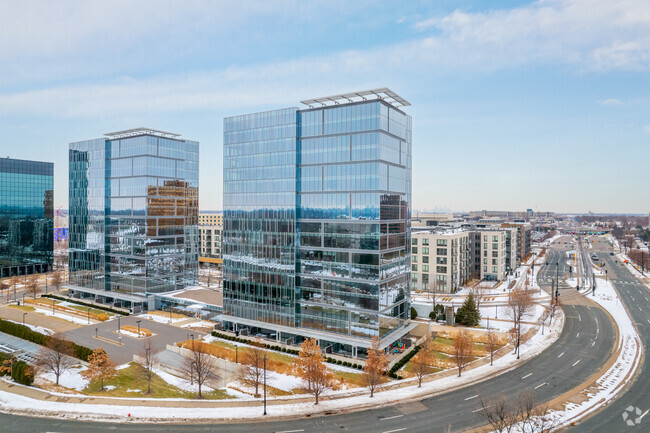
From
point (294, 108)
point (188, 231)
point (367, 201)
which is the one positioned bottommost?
point (188, 231)

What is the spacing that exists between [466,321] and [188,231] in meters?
66.2

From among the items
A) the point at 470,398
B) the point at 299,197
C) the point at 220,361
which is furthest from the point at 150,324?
the point at 470,398

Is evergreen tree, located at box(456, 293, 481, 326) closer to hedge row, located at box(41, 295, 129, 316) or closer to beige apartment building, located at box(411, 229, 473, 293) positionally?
beige apartment building, located at box(411, 229, 473, 293)

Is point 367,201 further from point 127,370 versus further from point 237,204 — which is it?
point 127,370

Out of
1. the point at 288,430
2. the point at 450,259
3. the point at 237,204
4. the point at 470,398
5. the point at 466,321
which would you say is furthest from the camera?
the point at 450,259

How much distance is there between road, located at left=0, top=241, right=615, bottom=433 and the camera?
40781 mm

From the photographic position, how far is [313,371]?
153ft

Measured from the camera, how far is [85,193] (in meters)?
102

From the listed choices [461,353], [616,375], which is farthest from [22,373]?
[616,375]

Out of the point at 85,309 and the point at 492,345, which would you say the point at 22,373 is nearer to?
the point at 85,309

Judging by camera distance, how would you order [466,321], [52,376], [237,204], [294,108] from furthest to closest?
[466,321] < [237,204] < [294,108] < [52,376]

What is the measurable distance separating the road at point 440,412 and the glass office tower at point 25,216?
364ft

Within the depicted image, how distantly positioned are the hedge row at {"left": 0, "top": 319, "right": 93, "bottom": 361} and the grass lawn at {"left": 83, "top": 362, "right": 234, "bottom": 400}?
7769mm

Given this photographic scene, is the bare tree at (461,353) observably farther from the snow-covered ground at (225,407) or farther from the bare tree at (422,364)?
the bare tree at (422,364)
